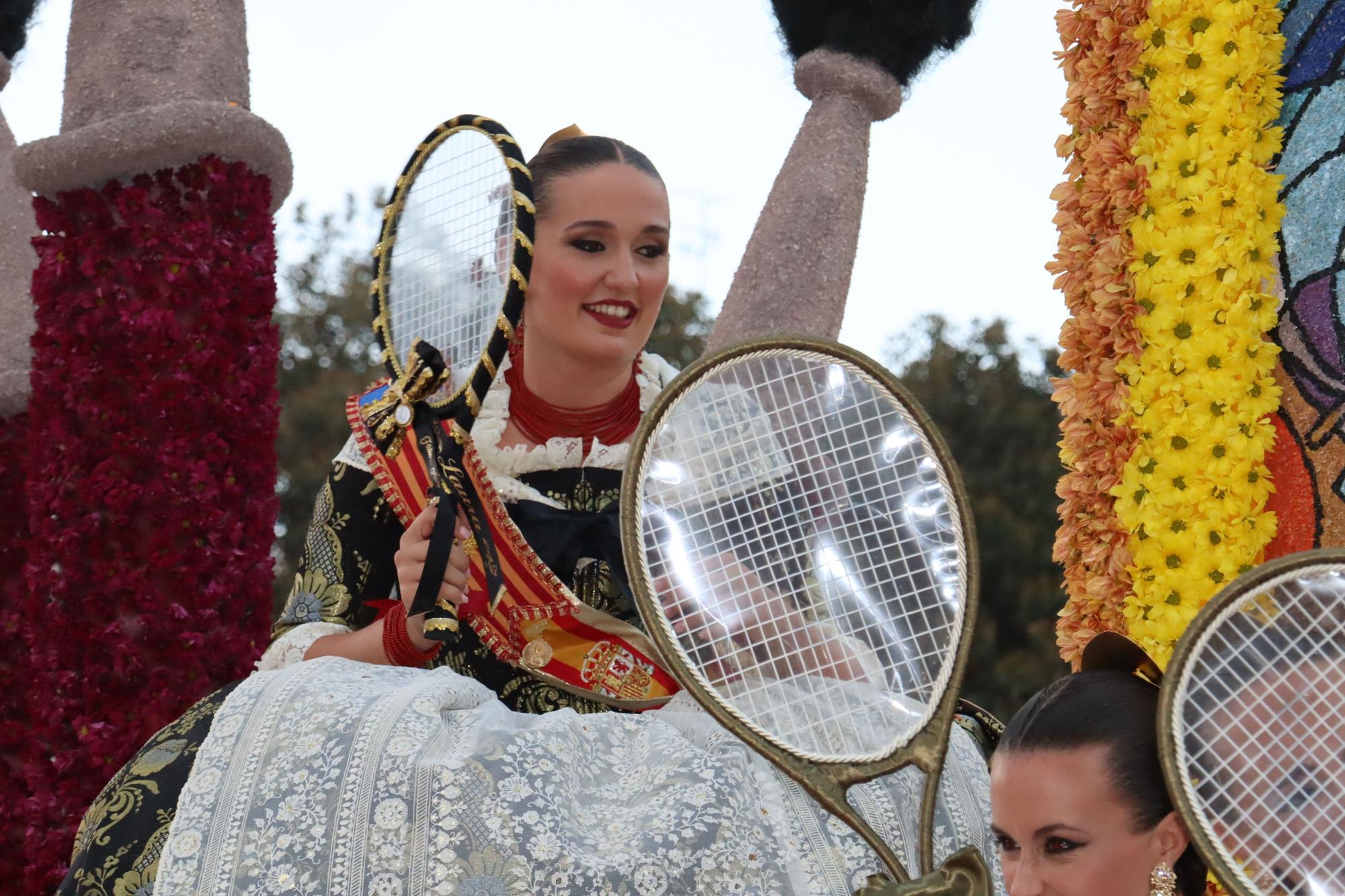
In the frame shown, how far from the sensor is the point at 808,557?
2.46 metres

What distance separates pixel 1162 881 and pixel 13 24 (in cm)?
570

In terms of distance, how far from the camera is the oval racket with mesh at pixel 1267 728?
1885 mm

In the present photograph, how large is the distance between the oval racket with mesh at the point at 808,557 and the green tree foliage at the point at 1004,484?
11.6 meters

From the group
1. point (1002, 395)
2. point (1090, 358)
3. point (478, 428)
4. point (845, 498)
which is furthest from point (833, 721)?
point (1002, 395)

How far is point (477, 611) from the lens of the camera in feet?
10.4

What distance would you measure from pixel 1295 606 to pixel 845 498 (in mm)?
716

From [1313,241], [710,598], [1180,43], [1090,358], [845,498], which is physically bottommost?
[710,598]

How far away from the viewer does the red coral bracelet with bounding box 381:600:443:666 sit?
9.98 feet

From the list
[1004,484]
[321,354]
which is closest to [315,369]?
[321,354]

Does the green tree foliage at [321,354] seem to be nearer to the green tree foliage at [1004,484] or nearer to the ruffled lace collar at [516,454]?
the green tree foliage at [1004,484]

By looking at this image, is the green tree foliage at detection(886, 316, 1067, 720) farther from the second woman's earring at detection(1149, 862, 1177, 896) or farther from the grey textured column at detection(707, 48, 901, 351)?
A: the second woman's earring at detection(1149, 862, 1177, 896)

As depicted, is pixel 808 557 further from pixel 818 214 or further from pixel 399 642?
pixel 818 214

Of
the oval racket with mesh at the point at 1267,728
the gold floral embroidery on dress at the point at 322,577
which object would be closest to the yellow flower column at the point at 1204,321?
the oval racket with mesh at the point at 1267,728

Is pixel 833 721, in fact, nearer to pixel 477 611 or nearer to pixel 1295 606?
pixel 1295 606
